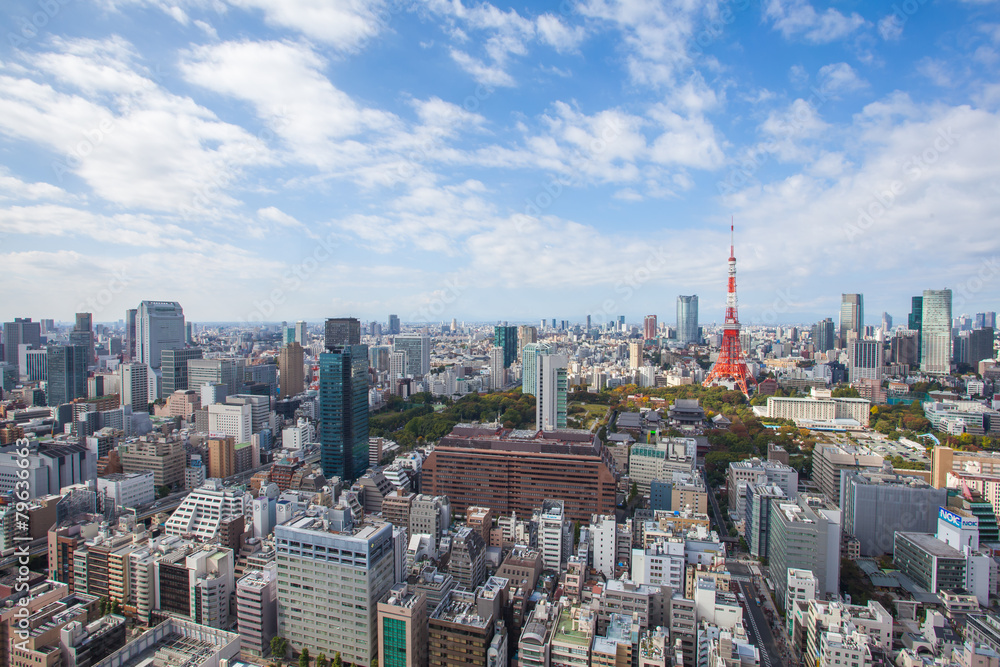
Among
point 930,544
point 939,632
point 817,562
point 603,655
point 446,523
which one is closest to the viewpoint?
point 603,655

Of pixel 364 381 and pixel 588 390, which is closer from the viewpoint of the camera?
pixel 364 381

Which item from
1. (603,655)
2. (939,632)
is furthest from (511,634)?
(939,632)

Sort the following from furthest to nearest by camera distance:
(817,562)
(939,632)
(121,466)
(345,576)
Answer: (121,466)
(817,562)
(939,632)
(345,576)

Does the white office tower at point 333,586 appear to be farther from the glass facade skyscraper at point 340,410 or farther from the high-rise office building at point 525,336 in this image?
the high-rise office building at point 525,336

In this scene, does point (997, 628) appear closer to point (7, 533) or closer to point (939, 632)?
point (939, 632)

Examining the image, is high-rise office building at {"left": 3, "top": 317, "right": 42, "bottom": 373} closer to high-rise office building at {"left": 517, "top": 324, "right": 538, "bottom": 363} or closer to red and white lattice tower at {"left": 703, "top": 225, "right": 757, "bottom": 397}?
high-rise office building at {"left": 517, "top": 324, "right": 538, "bottom": 363}

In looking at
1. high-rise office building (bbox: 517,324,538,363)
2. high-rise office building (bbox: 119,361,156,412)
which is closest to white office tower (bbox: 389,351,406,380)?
high-rise office building (bbox: 517,324,538,363)

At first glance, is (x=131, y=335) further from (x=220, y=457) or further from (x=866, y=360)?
(x=866, y=360)
